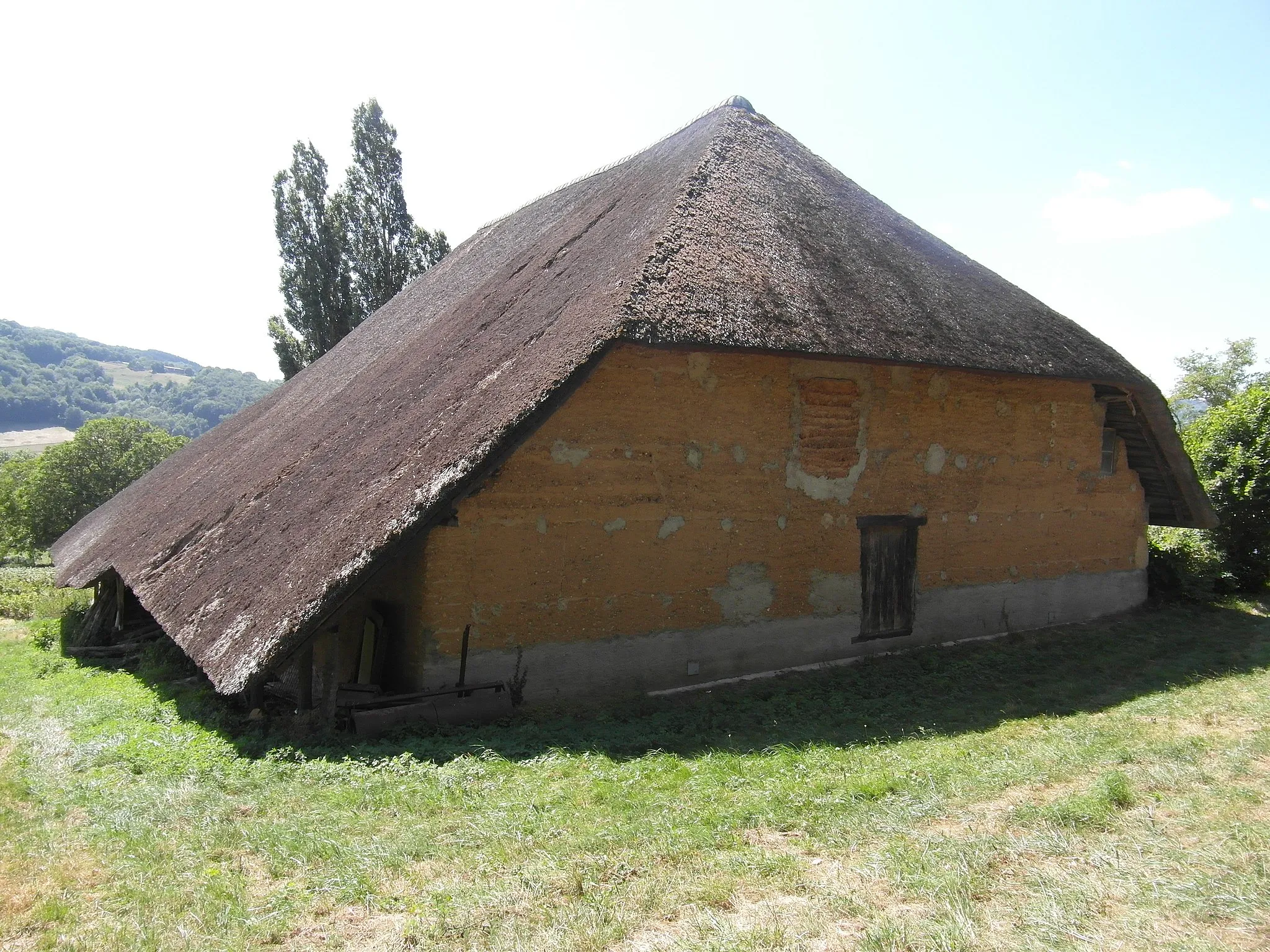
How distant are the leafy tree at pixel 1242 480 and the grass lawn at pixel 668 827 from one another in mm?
6623

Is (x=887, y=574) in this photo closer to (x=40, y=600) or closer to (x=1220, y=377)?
(x=40, y=600)

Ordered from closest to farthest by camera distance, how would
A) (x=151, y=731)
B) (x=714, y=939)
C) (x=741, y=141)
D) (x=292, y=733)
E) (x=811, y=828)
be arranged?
1. (x=714, y=939)
2. (x=811, y=828)
3. (x=292, y=733)
4. (x=151, y=731)
5. (x=741, y=141)

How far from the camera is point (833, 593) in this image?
29.3ft

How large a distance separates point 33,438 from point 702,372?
117 meters

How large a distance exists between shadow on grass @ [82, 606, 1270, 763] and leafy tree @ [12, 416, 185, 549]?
68.2 ft

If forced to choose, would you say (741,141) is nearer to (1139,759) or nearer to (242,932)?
(1139,759)

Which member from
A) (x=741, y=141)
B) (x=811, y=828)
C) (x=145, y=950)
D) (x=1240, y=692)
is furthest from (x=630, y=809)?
(x=741, y=141)

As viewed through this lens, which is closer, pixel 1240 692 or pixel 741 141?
pixel 1240 692

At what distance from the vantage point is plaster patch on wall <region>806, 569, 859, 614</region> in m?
8.80

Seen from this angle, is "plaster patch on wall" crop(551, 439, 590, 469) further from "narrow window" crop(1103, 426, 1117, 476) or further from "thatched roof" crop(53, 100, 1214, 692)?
"narrow window" crop(1103, 426, 1117, 476)

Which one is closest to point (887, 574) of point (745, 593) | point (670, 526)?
point (745, 593)

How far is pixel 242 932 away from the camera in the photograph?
362 centimetres

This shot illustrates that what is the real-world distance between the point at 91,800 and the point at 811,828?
4.23 m

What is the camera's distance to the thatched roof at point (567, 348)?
6.54 metres
